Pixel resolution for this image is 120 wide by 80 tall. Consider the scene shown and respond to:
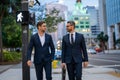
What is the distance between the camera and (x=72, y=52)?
8.77m

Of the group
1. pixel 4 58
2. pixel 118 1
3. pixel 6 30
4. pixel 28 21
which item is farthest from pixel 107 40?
pixel 28 21

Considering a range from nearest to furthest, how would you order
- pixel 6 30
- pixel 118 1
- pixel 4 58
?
pixel 4 58 < pixel 6 30 < pixel 118 1

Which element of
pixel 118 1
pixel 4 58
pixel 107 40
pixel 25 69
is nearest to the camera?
pixel 25 69

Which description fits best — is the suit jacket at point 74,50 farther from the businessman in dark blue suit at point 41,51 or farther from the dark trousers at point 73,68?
the businessman in dark blue suit at point 41,51

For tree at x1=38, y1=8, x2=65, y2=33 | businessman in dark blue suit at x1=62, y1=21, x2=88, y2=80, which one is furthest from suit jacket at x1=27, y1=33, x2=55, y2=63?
tree at x1=38, y1=8, x2=65, y2=33

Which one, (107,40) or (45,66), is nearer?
(45,66)

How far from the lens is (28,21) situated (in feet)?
44.1

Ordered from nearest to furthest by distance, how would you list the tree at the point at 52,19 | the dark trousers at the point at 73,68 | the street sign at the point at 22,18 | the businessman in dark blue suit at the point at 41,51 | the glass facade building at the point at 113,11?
1. the dark trousers at the point at 73,68
2. the businessman in dark blue suit at the point at 41,51
3. the street sign at the point at 22,18
4. the tree at the point at 52,19
5. the glass facade building at the point at 113,11

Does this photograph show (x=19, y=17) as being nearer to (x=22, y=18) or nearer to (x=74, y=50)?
(x=22, y=18)

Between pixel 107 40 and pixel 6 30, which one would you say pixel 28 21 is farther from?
pixel 107 40

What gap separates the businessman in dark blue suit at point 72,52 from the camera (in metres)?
8.74

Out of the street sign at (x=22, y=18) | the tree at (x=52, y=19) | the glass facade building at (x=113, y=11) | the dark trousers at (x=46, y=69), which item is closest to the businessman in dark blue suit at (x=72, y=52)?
the dark trousers at (x=46, y=69)

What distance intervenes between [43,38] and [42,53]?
0.35m

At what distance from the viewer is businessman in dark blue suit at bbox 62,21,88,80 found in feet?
28.7
